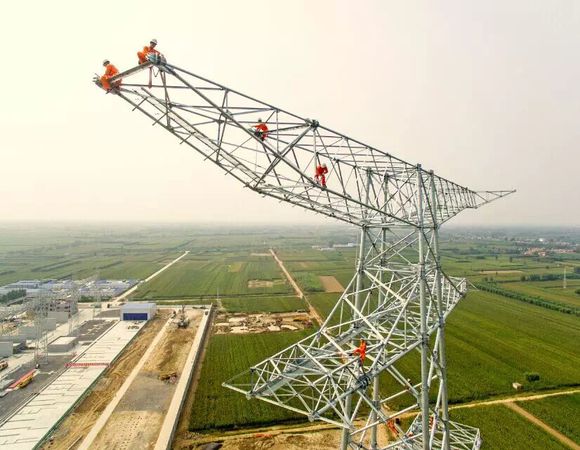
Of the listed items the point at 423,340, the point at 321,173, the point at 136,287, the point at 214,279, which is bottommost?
the point at 136,287

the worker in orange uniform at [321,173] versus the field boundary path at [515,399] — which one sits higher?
the worker in orange uniform at [321,173]

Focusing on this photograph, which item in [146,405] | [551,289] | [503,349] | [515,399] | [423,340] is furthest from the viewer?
[551,289]

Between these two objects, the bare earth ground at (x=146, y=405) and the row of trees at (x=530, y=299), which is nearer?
the bare earth ground at (x=146, y=405)

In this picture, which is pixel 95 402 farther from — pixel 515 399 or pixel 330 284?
pixel 330 284

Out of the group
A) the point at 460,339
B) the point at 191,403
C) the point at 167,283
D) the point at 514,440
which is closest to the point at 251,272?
the point at 167,283

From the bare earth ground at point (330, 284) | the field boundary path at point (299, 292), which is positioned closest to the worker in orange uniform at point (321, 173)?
the field boundary path at point (299, 292)

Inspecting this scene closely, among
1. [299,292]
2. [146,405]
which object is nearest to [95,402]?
[146,405]

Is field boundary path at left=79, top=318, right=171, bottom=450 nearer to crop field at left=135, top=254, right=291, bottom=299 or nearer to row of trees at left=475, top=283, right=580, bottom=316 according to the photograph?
crop field at left=135, top=254, right=291, bottom=299

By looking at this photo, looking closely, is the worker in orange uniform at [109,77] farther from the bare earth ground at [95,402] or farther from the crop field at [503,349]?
the crop field at [503,349]
